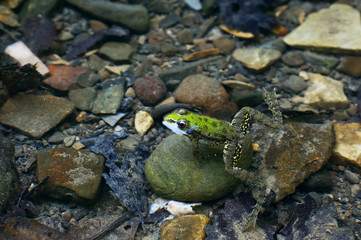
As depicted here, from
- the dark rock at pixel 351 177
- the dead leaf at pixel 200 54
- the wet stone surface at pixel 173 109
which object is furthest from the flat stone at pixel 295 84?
the dark rock at pixel 351 177

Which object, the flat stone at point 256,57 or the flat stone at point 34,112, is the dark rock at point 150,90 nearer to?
the flat stone at point 34,112

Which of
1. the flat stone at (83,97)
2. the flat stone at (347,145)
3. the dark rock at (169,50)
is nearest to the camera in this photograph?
the flat stone at (347,145)

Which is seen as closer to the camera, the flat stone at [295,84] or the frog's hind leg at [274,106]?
the frog's hind leg at [274,106]

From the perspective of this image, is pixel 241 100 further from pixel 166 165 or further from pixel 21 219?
pixel 21 219

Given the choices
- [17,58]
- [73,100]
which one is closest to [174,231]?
[73,100]

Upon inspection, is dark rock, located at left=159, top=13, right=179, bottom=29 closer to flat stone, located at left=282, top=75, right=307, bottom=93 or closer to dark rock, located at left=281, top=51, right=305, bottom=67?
dark rock, located at left=281, top=51, right=305, bottom=67

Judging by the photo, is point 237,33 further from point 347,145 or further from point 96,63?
point 347,145
